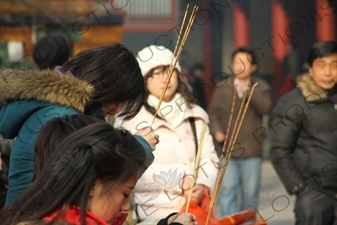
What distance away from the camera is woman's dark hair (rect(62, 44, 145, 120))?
4.23 metres

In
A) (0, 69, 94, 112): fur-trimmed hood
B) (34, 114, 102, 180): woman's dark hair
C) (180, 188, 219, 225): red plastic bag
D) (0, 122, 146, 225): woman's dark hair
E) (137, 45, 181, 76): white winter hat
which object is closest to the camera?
(0, 122, 146, 225): woman's dark hair

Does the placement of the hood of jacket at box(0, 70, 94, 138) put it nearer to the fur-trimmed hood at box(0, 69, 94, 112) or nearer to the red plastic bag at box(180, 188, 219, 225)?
the fur-trimmed hood at box(0, 69, 94, 112)

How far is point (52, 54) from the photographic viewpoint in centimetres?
636

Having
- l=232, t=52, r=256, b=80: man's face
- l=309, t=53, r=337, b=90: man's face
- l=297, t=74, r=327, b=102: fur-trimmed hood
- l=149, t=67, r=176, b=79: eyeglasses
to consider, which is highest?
l=149, t=67, r=176, b=79: eyeglasses

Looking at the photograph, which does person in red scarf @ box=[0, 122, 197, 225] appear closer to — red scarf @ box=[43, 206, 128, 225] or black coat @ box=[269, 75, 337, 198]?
red scarf @ box=[43, 206, 128, 225]

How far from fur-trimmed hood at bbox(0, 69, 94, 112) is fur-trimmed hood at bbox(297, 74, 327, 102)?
3.07m

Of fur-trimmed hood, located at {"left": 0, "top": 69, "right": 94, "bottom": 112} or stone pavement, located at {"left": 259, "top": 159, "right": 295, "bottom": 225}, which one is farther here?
stone pavement, located at {"left": 259, "top": 159, "right": 295, "bottom": 225}

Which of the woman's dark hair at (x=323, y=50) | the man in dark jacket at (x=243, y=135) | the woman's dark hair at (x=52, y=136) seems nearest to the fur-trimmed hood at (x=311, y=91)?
the woman's dark hair at (x=323, y=50)

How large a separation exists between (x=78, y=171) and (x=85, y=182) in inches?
1.5

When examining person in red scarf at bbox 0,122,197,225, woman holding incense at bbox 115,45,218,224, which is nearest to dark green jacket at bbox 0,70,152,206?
person in red scarf at bbox 0,122,197,225

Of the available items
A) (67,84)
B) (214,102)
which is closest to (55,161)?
(67,84)

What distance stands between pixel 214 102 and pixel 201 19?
16.2 meters

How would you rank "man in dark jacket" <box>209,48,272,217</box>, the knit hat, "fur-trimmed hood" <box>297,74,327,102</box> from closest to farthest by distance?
the knit hat → "fur-trimmed hood" <box>297,74,327,102</box> → "man in dark jacket" <box>209,48,272,217</box>

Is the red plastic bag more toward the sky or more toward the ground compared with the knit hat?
more toward the ground
